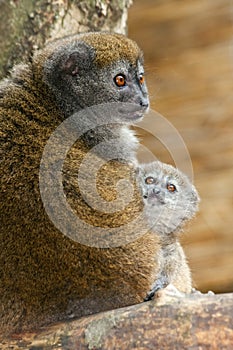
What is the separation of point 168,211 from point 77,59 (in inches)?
35.8

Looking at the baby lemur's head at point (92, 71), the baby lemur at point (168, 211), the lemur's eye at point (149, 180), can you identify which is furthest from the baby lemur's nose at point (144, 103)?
the lemur's eye at point (149, 180)

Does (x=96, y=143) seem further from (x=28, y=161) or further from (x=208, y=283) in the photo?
(x=208, y=283)

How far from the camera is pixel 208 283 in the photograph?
6293 mm

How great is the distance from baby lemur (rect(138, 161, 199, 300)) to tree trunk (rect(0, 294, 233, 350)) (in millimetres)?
318

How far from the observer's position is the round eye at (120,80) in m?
4.09

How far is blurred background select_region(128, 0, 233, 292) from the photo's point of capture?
629cm

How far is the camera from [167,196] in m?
4.41

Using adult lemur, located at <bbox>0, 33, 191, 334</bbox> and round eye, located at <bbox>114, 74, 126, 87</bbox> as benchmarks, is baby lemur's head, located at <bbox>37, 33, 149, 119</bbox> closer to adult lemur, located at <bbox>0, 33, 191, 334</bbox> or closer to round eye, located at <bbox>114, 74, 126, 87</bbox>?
round eye, located at <bbox>114, 74, 126, 87</bbox>

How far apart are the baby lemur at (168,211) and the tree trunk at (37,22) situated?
0.89 m

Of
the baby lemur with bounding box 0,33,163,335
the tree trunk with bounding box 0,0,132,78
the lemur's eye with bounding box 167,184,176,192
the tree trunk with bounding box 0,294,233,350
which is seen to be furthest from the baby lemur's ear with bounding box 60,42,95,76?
the tree trunk with bounding box 0,294,233,350

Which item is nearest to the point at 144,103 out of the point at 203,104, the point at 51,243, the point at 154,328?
the point at 51,243

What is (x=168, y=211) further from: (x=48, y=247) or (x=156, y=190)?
(x=48, y=247)

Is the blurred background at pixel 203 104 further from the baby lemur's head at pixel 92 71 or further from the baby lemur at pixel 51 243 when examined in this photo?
the baby lemur at pixel 51 243

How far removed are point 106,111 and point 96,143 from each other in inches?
10.5
